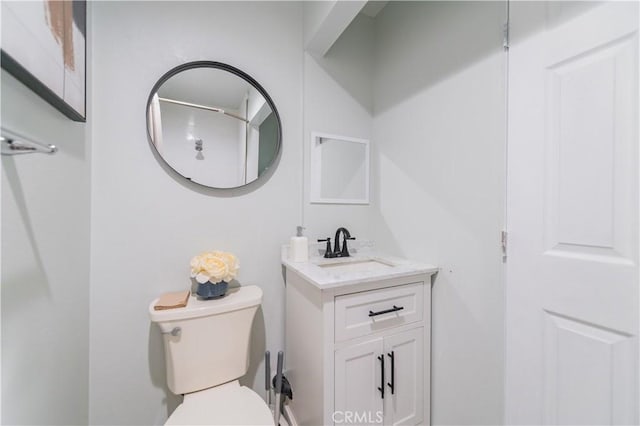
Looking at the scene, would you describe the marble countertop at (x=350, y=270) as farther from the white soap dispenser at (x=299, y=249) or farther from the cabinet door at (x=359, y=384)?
the cabinet door at (x=359, y=384)

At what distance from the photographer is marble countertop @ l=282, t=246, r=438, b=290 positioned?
1.01 m

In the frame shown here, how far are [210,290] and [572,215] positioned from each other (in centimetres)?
143

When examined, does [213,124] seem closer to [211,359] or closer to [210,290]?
[210,290]

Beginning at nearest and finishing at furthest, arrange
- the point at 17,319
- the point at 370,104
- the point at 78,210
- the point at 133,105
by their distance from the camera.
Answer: the point at 17,319, the point at 78,210, the point at 133,105, the point at 370,104

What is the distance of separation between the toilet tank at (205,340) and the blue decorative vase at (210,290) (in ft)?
0.09

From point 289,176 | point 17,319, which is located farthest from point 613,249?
point 17,319

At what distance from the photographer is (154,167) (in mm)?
1199

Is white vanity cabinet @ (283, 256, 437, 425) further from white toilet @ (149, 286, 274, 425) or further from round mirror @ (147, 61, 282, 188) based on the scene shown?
round mirror @ (147, 61, 282, 188)

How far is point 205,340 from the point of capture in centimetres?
109

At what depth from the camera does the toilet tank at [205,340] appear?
41.1 inches

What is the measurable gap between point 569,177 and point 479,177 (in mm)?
294

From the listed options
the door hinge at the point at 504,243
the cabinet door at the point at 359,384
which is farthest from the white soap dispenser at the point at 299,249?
the door hinge at the point at 504,243

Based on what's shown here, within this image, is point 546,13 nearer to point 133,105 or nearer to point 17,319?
point 133,105

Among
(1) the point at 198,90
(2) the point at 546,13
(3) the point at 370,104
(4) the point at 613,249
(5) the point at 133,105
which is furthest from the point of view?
(3) the point at 370,104
